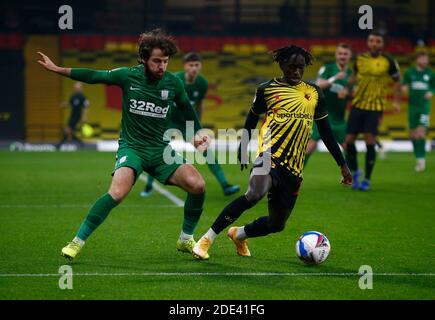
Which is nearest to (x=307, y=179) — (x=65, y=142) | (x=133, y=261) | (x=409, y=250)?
(x=409, y=250)

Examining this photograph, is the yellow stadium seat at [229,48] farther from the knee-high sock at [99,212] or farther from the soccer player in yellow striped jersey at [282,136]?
the knee-high sock at [99,212]

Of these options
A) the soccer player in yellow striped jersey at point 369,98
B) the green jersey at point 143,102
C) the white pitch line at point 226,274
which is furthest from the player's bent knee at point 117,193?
the soccer player in yellow striped jersey at point 369,98

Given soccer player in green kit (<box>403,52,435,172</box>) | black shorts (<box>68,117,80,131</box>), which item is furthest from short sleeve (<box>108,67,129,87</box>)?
black shorts (<box>68,117,80,131</box>)

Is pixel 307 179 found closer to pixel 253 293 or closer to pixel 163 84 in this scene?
pixel 163 84

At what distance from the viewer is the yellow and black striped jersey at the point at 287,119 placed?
8.55 metres

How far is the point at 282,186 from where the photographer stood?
28.1 feet

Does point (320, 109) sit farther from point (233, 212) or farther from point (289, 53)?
point (233, 212)

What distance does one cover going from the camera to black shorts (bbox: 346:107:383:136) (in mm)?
15781

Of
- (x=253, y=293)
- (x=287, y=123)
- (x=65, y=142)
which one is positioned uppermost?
(x=287, y=123)

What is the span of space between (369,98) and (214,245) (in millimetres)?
6988

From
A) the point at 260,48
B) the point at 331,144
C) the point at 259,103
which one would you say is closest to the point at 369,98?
the point at 331,144
